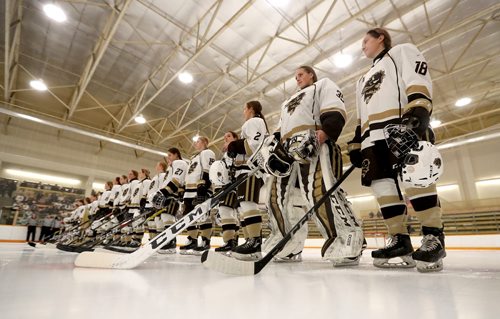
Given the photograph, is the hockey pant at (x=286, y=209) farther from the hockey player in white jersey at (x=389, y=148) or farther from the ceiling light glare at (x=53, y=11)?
the ceiling light glare at (x=53, y=11)

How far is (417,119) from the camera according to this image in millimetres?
1524

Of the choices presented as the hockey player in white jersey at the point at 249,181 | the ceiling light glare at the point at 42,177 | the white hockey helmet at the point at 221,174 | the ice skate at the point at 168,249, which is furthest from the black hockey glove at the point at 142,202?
the ceiling light glare at the point at 42,177

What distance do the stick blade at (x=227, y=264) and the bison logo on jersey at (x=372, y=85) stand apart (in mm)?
1345

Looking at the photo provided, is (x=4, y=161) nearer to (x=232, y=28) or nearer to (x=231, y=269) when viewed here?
(x=232, y=28)

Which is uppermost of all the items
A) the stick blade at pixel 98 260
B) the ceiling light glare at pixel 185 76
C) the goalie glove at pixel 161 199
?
the ceiling light glare at pixel 185 76

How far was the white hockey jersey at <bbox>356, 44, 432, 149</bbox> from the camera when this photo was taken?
1.70m

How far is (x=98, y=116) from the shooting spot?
40.9ft

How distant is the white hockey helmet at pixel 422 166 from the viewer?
1.42 metres

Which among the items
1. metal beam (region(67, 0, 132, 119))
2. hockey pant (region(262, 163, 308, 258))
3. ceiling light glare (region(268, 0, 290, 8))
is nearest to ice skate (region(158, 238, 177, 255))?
hockey pant (region(262, 163, 308, 258))

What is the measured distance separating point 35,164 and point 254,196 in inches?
480

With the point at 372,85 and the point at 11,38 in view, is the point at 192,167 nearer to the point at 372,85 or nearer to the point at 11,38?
the point at 372,85

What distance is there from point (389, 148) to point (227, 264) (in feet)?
3.51

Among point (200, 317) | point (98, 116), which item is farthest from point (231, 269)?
point (98, 116)

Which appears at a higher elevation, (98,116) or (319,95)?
(98,116)
